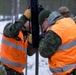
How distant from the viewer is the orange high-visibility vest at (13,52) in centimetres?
646

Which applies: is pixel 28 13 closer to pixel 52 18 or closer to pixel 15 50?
pixel 52 18

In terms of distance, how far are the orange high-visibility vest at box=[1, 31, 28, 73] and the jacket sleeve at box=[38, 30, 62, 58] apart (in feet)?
3.15

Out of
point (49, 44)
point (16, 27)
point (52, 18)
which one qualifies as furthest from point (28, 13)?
point (49, 44)

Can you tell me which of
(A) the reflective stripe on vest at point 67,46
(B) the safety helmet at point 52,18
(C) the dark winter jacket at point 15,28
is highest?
(B) the safety helmet at point 52,18

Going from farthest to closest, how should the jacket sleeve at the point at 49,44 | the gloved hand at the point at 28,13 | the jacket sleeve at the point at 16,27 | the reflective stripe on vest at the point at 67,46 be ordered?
the jacket sleeve at the point at 16,27, the gloved hand at the point at 28,13, the reflective stripe on vest at the point at 67,46, the jacket sleeve at the point at 49,44

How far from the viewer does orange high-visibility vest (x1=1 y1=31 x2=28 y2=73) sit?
6.46 m

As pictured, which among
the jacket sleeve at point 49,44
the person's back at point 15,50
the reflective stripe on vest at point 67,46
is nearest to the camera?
the jacket sleeve at point 49,44

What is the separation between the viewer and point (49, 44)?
544 cm

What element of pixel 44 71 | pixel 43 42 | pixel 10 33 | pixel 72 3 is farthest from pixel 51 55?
pixel 72 3

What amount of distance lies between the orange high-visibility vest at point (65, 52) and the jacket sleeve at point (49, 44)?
108mm

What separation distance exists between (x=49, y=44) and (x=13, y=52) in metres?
1.17

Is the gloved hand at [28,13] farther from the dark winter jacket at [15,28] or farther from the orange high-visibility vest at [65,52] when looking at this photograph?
the orange high-visibility vest at [65,52]

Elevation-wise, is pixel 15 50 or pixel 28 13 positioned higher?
pixel 28 13

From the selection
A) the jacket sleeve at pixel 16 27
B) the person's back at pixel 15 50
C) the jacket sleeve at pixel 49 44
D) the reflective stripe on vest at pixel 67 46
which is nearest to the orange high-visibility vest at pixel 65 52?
the reflective stripe on vest at pixel 67 46
